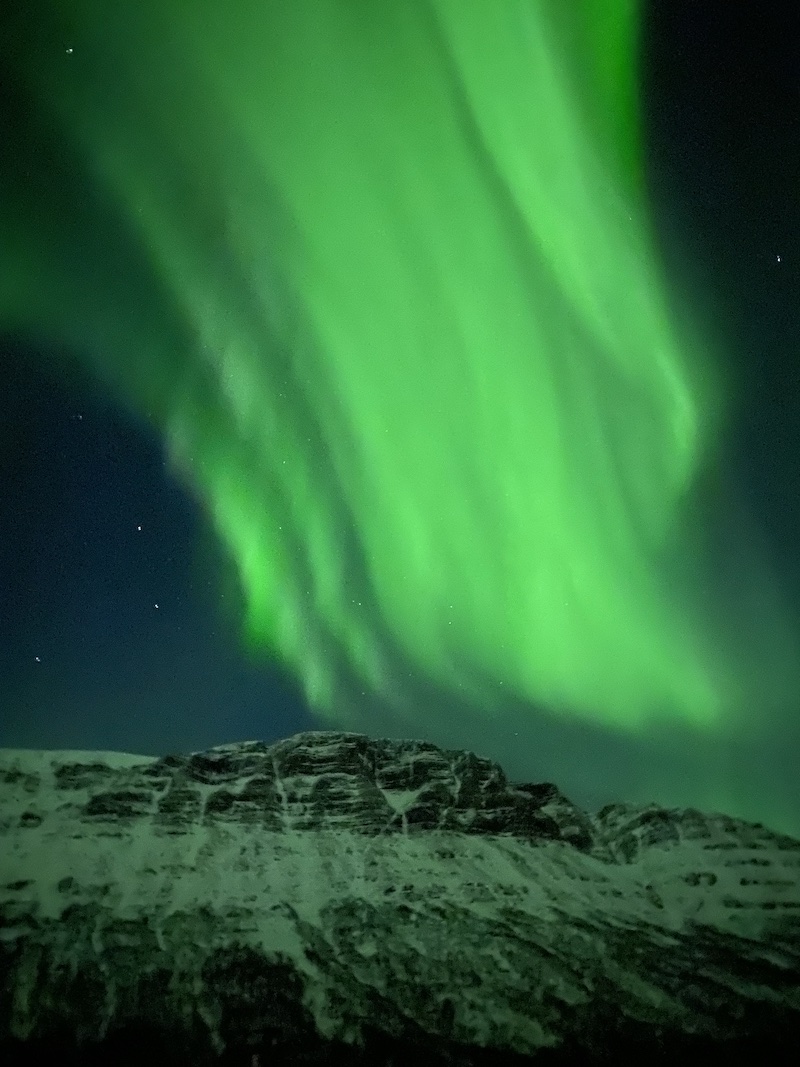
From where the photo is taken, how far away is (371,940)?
39312mm

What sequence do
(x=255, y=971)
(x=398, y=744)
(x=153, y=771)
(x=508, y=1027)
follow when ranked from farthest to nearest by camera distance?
(x=398, y=744), (x=153, y=771), (x=255, y=971), (x=508, y=1027)

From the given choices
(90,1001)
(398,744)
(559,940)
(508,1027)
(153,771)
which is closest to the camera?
(508,1027)

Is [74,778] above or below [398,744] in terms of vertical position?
below

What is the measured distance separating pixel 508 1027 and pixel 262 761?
139 ft

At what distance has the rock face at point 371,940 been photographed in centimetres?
3011

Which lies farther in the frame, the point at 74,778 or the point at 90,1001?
the point at 74,778

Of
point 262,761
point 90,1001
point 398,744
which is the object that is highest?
point 398,744

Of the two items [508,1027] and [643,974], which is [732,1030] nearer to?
[643,974]

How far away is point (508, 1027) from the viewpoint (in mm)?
30875

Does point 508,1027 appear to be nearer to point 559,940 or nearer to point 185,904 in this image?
point 559,940

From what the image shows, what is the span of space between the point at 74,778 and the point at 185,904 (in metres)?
22.3

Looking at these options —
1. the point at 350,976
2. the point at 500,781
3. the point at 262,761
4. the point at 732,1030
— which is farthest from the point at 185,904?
the point at 500,781

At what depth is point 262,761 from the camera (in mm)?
70625

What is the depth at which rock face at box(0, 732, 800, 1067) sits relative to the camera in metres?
30.1
